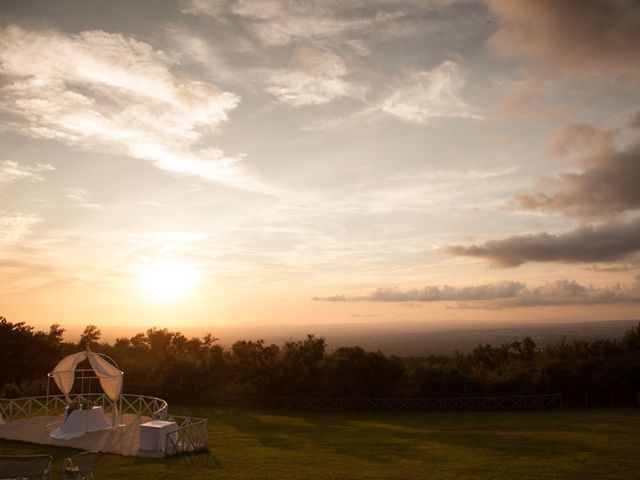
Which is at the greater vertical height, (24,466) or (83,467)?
(24,466)

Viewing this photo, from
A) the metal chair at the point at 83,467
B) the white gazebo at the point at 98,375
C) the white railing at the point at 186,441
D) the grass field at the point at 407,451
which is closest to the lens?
the metal chair at the point at 83,467

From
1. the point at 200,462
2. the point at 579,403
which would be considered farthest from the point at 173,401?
the point at 579,403

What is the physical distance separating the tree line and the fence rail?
1.74 feet

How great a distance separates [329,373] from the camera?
36188mm

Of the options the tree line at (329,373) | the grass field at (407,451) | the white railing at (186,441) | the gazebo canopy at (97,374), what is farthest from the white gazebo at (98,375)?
the tree line at (329,373)

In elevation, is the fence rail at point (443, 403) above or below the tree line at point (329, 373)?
below

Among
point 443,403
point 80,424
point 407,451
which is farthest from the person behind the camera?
point 443,403

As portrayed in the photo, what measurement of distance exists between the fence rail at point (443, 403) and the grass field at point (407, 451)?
6.01 meters

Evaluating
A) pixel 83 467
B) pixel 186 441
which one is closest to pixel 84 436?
pixel 186 441

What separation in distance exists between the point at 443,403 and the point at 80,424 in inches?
936

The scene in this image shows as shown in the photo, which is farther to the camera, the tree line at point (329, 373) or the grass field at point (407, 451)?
the tree line at point (329, 373)

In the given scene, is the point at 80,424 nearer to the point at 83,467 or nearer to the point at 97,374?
the point at 97,374

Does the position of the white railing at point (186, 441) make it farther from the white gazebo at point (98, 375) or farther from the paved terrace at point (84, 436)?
the white gazebo at point (98, 375)

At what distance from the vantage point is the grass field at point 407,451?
1455cm
